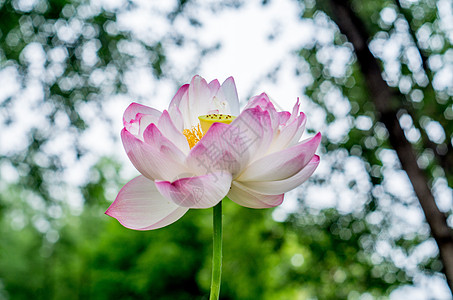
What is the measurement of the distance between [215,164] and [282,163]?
44 mm

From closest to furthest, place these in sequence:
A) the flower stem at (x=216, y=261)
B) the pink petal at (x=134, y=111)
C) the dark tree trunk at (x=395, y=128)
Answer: the flower stem at (x=216, y=261), the pink petal at (x=134, y=111), the dark tree trunk at (x=395, y=128)

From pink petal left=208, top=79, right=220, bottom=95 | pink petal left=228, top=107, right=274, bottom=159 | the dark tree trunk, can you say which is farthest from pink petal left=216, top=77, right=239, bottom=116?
the dark tree trunk

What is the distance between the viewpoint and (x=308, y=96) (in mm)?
2188

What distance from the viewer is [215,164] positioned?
30 cm

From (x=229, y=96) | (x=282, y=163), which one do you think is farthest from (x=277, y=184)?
(x=229, y=96)

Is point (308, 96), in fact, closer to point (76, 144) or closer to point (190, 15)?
point (190, 15)

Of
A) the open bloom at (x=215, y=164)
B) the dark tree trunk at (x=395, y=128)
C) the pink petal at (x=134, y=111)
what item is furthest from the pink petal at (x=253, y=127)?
the dark tree trunk at (x=395, y=128)

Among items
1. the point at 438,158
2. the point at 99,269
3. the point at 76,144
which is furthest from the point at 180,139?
the point at 99,269

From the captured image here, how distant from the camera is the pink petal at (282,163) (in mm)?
299

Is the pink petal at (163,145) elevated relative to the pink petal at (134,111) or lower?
lower

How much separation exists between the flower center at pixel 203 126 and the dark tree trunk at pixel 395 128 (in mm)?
1241

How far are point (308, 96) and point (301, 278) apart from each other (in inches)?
40.7

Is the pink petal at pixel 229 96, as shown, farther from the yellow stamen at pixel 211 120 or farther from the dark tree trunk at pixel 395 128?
the dark tree trunk at pixel 395 128

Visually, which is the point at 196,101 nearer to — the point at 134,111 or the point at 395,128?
the point at 134,111
